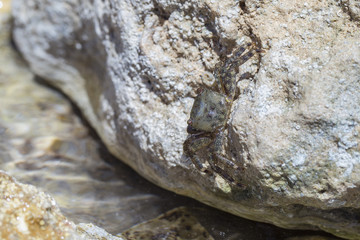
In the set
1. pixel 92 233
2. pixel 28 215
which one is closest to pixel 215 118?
pixel 92 233

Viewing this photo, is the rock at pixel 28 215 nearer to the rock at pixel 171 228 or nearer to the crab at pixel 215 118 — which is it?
the rock at pixel 171 228

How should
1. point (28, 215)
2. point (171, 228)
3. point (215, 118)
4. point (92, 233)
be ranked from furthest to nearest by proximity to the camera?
point (171, 228) < point (215, 118) < point (92, 233) < point (28, 215)

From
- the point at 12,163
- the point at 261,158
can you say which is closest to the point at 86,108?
the point at 12,163

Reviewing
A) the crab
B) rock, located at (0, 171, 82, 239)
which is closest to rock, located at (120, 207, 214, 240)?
the crab

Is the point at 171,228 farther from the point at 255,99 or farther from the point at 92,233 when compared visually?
the point at 255,99

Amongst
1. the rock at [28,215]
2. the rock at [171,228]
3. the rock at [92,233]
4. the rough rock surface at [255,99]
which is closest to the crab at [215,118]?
the rough rock surface at [255,99]

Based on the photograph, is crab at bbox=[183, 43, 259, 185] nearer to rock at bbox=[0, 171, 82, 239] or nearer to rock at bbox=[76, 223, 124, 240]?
rock at bbox=[76, 223, 124, 240]

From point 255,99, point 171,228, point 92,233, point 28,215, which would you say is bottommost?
point 171,228
